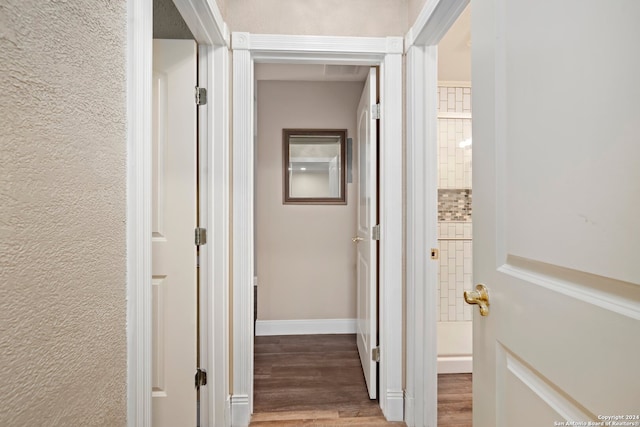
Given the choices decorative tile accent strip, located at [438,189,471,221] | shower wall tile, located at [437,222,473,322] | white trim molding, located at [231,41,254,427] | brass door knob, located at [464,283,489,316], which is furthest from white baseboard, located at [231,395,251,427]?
decorative tile accent strip, located at [438,189,471,221]

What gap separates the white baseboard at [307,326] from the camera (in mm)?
3006

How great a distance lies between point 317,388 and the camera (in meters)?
2.11

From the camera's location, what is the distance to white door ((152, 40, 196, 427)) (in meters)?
1.52

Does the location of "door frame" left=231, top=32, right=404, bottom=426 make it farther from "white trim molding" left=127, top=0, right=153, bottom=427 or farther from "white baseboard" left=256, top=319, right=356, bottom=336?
"white baseboard" left=256, top=319, right=356, bottom=336

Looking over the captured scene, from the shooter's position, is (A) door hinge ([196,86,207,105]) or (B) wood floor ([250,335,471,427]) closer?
(A) door hinge ([196,86,207,105])

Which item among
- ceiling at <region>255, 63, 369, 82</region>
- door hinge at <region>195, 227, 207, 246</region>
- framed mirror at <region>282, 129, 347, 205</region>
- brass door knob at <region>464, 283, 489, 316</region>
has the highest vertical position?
ceiling at <region>255, 63, 369, 82</region>

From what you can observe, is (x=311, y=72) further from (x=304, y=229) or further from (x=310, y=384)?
(x=310, y=384)

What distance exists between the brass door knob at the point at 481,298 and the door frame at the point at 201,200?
0.84 meters

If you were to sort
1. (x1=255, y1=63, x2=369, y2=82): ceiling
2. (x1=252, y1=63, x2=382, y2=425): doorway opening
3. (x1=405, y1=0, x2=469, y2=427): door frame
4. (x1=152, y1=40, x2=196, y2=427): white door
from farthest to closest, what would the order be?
(x1=252, y1=63, x2=382, y2=425): doorway opening → (x1=255, y1=63, x2=369, y2=82): ceiling → (x1=405, y1=0, x2=469, y2=427): door frame → (x1=152, y1=40, x2=196, y2=427): white door

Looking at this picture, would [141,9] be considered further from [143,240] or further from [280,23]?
[280,23]

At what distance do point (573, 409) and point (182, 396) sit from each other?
160 centimetres

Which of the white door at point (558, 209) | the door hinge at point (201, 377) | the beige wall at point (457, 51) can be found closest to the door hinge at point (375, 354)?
the door hinge at point (201, 377)

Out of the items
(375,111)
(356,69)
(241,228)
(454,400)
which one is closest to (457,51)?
Result: (356,69)

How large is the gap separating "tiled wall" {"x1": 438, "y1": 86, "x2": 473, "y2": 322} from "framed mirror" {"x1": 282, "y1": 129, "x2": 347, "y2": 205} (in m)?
0.94
